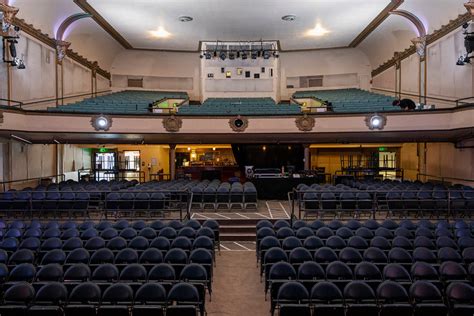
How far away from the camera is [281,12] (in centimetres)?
1859

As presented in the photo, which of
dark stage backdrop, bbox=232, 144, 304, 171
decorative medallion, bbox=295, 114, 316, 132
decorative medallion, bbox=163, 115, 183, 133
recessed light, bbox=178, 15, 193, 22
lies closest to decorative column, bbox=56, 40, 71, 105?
recessed light, bbox=178, 15, 193, 22

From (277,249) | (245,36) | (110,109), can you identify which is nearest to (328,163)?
(245,36)

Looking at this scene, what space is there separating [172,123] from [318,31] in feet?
34.0

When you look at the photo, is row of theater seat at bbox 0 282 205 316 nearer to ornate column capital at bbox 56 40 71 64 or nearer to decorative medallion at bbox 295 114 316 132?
decorative medallion at bbox 295 114 316 132

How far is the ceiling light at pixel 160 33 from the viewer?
21156 millimetres

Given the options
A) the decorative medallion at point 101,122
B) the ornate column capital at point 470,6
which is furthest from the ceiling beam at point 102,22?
the ornate column capital at point 470,6

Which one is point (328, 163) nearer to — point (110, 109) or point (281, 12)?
point (281, 12)

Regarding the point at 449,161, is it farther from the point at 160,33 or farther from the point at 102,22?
the point at 102,22

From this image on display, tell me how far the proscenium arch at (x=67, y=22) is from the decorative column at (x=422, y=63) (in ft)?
49.8

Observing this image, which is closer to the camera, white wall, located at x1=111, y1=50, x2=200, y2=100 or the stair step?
the stair step

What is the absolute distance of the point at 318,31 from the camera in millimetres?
21500

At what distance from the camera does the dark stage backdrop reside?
19.8m

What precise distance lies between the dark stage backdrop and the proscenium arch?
31.5 ft

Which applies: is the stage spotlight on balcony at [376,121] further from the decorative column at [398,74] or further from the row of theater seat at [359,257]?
the row of theater seat at [359,257]
